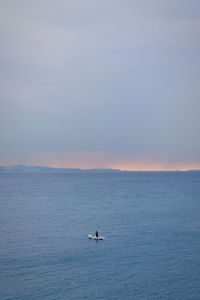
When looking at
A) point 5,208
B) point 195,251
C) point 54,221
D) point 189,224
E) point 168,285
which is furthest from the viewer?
point 5,208

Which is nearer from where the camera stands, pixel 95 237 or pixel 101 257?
pixel 101 257

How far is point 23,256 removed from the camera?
236 ft

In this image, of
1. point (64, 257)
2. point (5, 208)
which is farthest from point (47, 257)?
point (5, 208)

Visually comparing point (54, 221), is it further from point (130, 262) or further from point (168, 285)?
point (168, 285)

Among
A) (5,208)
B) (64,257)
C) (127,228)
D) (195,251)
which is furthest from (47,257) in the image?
(5,208)

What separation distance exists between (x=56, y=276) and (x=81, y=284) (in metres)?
4.23

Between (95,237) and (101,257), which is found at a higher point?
(95,237)

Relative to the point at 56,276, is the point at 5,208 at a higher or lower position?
higher

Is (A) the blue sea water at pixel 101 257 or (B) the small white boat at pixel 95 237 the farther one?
(B) the small white boat at pixel 95 237

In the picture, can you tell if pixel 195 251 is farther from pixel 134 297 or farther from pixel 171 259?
pixel 134 297

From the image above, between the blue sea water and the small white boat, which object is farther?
the small white boat

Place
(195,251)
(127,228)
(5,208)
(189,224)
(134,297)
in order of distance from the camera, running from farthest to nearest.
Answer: (5,208), (189,224), (127,228), (195,251), (134,297)

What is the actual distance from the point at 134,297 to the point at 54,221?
63720 mm

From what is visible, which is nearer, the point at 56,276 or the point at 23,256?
the point at 56,276
